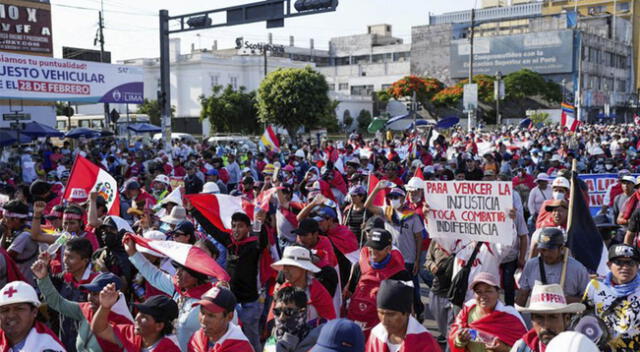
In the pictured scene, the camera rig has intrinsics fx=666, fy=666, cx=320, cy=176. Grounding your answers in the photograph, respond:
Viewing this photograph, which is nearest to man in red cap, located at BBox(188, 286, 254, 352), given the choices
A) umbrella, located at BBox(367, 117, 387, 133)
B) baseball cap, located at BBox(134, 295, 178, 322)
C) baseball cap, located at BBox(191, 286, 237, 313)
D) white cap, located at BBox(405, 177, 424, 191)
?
baseball cap, located at BBox(191, 286, 237, 313)

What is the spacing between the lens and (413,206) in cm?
788

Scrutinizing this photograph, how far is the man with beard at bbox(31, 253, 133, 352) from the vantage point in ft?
13.8

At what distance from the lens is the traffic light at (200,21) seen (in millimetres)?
17328

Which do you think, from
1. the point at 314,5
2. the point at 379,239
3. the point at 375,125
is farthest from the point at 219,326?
the point at 375,125

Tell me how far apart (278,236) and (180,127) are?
6025 centimetres

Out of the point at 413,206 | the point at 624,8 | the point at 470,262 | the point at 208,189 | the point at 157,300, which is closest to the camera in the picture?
the point at 157,300

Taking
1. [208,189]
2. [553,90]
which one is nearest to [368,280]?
[208,189]

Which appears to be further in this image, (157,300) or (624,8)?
(624,8)

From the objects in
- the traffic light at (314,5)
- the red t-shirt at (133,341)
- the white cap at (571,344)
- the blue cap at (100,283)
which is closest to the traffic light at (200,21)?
the traffic light at (314,5)

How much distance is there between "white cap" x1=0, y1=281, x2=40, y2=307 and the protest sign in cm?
390

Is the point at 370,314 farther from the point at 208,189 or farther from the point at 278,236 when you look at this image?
the point at 208,189

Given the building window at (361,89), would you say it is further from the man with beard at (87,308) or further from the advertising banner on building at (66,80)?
the man with beard at (87,308)

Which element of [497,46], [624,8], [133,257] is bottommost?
[133,257]

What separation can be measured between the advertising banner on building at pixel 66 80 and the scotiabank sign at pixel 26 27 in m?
9.29
